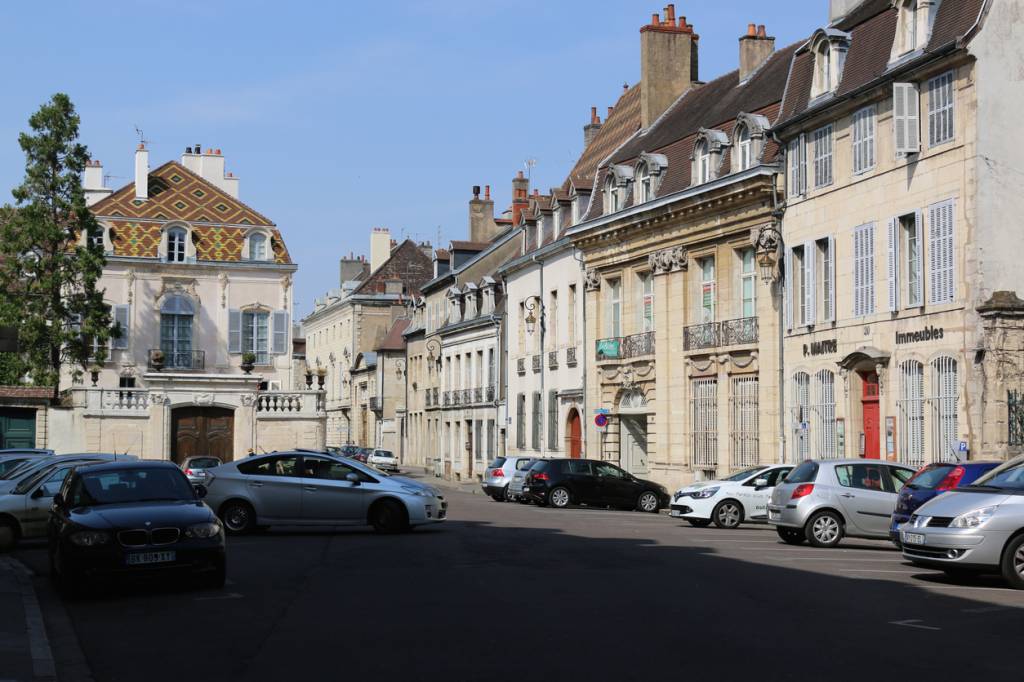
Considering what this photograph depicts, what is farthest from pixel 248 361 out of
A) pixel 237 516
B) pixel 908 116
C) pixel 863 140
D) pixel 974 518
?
pixel 974 518

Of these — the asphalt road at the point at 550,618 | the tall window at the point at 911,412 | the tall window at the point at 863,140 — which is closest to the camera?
the asphalt road at the point at 550,618

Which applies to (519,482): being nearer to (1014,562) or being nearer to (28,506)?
(28,506)

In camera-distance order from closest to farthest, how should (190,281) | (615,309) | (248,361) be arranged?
(615,309), (248,361), (190,281)

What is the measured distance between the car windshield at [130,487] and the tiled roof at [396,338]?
6899cm

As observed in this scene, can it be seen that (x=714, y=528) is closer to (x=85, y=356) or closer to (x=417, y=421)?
(x=85, y=356)

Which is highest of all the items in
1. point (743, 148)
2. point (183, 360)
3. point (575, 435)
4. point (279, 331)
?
point (743, 148)

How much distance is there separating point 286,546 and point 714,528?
10075 mm

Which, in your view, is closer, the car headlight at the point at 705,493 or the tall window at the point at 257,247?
the car headlight at the point at 705,493

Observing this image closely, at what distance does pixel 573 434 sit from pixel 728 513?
2178 centimetres

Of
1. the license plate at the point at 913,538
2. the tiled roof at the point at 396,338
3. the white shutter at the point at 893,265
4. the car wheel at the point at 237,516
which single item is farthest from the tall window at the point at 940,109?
the tiled roof at the point at 396,338

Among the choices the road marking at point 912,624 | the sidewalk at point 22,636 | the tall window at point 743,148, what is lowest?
the sidewalk at point 22,636

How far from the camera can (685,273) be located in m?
41.3

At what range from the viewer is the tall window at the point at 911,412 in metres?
29.2

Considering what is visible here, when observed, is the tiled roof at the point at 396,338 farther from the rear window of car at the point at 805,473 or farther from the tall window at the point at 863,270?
the rear window of car at the point at 805,473
